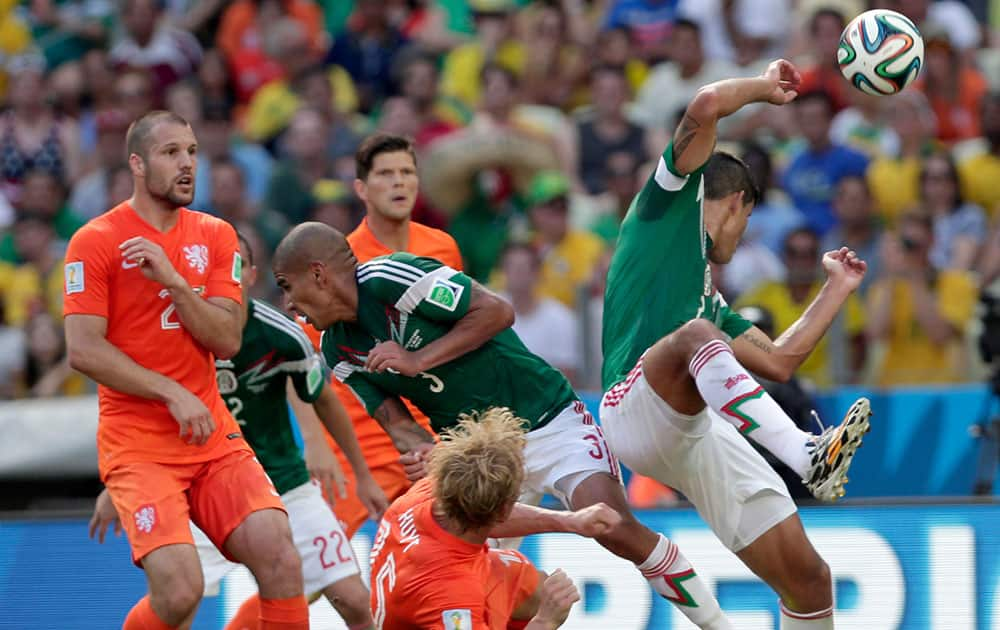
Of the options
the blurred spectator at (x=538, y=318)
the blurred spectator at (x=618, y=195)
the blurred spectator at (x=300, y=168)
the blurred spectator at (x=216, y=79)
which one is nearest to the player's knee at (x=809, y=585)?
the blurred spectator at (x=538, y=318)

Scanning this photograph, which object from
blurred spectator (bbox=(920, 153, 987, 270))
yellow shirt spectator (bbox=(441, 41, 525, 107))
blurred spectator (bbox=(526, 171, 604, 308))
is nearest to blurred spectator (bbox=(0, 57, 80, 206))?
yellow shirt spectator (bbox=(441, 41, 525, 107))

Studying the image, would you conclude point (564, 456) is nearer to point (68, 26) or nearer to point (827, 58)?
point (827, 58)

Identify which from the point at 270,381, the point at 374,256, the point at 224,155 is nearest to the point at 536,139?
the point at 224,155

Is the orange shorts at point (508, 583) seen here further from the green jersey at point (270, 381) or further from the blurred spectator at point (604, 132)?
the blurred spectator at point (604, 132)

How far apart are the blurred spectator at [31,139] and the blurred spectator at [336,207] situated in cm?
280

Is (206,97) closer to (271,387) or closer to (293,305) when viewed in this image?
(271,387)

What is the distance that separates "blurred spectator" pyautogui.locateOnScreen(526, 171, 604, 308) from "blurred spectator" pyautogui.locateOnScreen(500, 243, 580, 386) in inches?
10.5

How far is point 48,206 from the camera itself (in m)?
13.0

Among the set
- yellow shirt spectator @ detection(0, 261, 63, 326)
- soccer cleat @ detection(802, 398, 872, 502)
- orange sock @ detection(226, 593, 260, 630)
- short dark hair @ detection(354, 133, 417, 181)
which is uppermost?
short dark hair @ detection(354, 133, 417, 181)

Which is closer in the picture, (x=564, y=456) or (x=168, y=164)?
(x=168, y=164)

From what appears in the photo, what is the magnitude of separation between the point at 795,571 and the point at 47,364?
6423mm

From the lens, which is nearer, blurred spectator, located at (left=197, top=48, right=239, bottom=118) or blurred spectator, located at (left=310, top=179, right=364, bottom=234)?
blurred spectator, located at (left=310, top=179, right=364, bottom=234)

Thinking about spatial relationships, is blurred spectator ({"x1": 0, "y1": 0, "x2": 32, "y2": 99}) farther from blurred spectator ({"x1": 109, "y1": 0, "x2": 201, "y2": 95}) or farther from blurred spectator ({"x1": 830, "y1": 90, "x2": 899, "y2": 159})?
blurred spectator ({"x1": 830, "y1": 90, "x2": 899, "y2": 159})

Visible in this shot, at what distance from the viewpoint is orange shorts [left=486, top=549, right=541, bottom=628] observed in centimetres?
562
